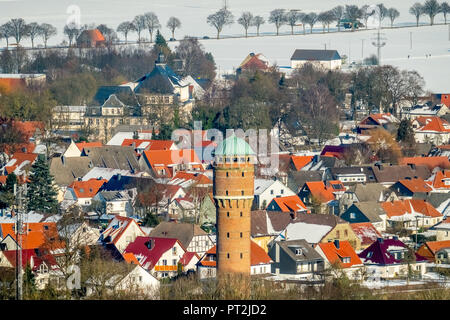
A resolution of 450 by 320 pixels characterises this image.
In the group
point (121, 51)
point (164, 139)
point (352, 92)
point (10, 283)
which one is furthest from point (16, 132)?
point (121, 51)

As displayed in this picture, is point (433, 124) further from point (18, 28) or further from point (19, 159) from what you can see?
point (18, 28)

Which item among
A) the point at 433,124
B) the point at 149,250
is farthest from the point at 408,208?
the point at 433,124

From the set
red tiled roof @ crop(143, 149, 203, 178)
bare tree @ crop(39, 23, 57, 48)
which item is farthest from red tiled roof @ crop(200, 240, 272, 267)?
bare tree @ crop(39, 23, 57, 48)

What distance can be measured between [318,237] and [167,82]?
41091 millimetres

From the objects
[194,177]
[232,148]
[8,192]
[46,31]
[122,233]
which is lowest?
[122,233]

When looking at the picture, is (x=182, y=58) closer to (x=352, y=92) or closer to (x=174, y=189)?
(x=352, y=92)

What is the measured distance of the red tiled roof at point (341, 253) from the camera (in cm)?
4619

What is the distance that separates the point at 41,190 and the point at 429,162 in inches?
743

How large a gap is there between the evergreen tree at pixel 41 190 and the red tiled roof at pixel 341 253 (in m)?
12.2

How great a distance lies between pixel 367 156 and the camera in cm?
6906

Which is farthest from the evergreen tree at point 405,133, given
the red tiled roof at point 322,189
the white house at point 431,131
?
the red tiled roof at point 322,189

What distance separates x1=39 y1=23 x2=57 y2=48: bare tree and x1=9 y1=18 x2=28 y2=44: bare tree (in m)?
1.21

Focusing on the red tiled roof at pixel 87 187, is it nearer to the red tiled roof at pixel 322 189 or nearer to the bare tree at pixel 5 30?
the red tiled roof at pixel 322 189

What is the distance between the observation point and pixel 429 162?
222 feet
